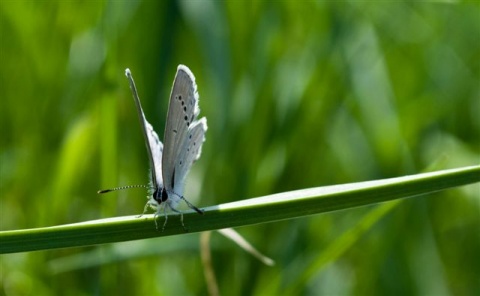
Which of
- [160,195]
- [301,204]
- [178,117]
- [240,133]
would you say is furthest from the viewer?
[240,133]

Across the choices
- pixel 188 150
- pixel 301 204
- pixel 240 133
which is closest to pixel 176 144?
pixel 188 150

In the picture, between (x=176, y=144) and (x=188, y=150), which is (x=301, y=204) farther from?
(x=188, y=150)

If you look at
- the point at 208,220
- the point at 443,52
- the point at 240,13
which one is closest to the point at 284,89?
the point at 240,13

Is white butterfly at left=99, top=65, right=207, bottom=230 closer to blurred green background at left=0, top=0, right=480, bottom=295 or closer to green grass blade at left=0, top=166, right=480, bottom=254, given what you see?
green grass blade at left=0, top=166, right=480, bottom=254

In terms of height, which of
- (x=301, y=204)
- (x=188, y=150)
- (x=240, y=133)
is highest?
(x=301, y=204)

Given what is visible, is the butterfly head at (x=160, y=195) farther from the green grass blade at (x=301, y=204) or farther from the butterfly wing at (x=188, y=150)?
the green grass blade at (x=301, y=204)

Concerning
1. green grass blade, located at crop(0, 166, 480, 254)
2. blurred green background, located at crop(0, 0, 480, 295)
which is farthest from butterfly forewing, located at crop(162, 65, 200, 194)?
blurred green background, located at crop(0, 0, 480, 295)

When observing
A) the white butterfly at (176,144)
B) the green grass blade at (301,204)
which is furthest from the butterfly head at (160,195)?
the green grass blade at (301,204)
